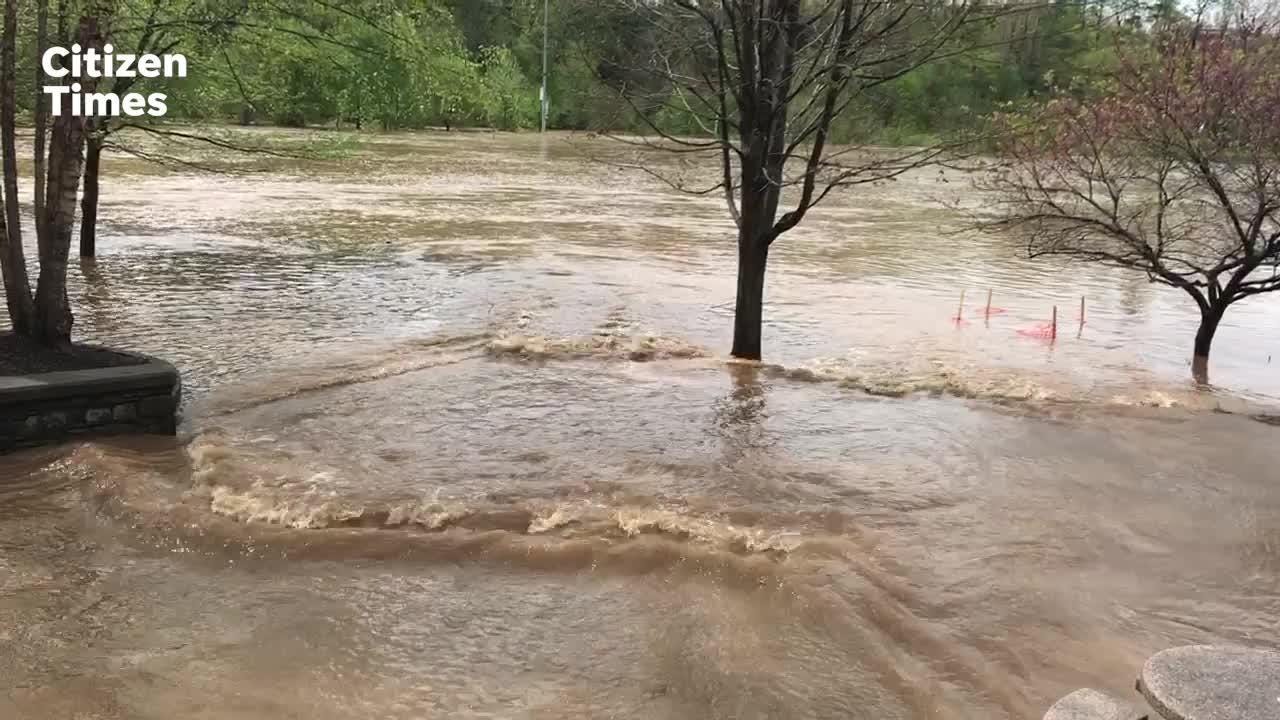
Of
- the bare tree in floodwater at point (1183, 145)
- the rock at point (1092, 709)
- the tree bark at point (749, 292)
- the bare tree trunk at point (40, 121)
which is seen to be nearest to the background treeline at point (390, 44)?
the bare tree trunk at point (40, 121)

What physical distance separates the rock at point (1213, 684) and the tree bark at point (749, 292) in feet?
21.4

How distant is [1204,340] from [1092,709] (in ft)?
36.1

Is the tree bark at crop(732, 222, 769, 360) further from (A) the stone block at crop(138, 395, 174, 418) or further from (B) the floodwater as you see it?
(A) the stone block at crop(138, 395, 174, 418)

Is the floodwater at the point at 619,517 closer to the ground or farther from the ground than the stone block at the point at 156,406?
closer to the ground

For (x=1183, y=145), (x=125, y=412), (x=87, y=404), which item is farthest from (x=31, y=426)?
(x=1183, y=145)

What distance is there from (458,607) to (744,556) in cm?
168

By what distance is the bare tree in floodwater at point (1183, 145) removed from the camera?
34.6 ft

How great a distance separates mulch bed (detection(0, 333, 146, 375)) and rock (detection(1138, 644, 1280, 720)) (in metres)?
6.77

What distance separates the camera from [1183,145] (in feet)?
36.2

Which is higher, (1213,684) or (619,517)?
(1213,684)

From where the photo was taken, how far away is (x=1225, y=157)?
10930 mm

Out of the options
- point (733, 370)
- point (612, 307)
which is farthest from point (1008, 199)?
point (612, 307)

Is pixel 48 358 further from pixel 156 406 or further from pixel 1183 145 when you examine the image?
pixel 1183 145

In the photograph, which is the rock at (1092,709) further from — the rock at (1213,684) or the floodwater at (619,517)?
the floodwater at (619,517)
